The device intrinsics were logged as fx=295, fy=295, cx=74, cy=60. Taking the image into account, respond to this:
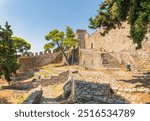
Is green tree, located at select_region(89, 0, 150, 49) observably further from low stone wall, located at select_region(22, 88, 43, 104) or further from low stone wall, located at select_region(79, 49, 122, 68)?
low stone wall, located at select_region(79, 49, 122, 68)

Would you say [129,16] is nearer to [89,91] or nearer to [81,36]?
[89,91]

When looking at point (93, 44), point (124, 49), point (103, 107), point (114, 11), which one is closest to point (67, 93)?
point (114, 11)

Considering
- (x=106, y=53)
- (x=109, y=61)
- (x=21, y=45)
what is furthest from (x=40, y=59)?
(x=109, y=61)

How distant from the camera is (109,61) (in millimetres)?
35312

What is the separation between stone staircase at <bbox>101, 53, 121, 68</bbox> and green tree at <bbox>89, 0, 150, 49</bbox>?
1409cm

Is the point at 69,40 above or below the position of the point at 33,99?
above

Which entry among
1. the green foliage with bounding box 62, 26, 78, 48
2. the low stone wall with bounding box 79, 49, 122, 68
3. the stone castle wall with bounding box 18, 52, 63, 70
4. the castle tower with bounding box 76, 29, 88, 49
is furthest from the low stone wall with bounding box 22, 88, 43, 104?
the castle tower with bounding box 76, 29, 88, 49

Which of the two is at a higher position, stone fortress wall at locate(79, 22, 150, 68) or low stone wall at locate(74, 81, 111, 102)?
stone fortress wall at locate(79, 22, 150, 68)

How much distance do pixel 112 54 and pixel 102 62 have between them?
2.40 m

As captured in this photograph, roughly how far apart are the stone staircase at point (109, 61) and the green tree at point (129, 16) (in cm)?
1409

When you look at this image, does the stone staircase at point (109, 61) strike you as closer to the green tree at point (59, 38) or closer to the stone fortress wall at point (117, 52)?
the stone fortress wall at point (117, 52)

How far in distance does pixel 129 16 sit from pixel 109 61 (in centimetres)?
1922

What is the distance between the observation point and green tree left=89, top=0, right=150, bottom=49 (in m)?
14.7

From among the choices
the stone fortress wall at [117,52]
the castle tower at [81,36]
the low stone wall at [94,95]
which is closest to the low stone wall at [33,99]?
the low stone wall at [94,95]
